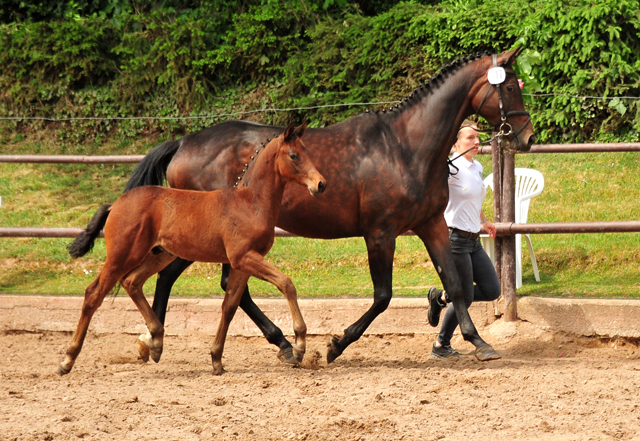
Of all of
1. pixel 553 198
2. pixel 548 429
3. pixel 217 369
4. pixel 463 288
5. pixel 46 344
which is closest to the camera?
pixel 548 429

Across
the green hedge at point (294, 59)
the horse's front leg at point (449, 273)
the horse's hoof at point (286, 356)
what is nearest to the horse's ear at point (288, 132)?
the horse's front leg at point (449, 273)

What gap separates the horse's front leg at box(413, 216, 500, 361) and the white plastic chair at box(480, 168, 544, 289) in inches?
55.4

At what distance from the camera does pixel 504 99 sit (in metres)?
5.05

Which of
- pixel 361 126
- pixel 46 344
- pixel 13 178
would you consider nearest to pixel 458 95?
pixel 361 126

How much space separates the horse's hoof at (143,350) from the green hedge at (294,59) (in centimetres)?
609

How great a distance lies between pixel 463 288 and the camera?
5375 millimetres

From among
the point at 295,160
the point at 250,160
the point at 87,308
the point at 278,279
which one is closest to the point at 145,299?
the point at 87,308

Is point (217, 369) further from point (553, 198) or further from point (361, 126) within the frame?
point (553, 198)

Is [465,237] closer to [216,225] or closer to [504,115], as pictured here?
[504,115]

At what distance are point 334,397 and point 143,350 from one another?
1.68 m

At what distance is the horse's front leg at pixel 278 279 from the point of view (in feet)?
15.0

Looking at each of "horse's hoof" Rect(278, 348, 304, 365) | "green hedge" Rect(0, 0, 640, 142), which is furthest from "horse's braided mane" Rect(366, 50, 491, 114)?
"green hedge" Rect(0, 0, 640, 142)

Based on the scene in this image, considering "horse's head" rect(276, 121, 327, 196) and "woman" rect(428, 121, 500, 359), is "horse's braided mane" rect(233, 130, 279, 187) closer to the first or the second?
"horse's head" rect(276, 121, 327, 196)

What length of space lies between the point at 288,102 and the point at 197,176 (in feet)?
18.7
